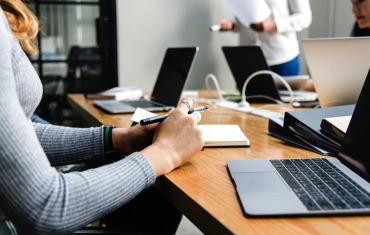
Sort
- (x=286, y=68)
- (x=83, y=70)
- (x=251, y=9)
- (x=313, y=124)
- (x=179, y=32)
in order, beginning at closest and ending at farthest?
1. (x=313, y=124)
2. (x=251, y=9)
3. (x=286, y=68)
4. (x=83, y=70)
5. (x=179, y=32)

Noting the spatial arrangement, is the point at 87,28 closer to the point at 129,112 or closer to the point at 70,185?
the point at 129,112

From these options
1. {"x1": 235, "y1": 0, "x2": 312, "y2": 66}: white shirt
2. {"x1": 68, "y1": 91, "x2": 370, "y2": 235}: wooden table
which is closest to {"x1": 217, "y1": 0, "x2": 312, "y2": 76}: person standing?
{"x1": 235, "y1": 0, "x2": 312, "y2": 66}: white shirt

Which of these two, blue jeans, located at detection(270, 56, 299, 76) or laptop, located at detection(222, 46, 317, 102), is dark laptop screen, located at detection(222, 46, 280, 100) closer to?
laptop, located at detection(222, 46, 317, 102)

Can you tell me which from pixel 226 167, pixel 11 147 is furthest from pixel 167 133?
pixel 11 147

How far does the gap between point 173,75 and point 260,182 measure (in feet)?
3.25

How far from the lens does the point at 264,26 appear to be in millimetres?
2004

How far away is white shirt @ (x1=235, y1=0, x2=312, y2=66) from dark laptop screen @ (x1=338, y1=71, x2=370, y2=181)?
1.63 metres

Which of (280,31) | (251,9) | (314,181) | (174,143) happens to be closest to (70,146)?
(174,143)

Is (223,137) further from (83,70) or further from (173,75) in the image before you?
(83,70)

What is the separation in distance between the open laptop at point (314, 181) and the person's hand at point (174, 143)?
84 mm

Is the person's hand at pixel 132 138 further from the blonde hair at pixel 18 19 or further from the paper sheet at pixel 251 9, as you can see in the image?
the paper sheet at pixel 251 9

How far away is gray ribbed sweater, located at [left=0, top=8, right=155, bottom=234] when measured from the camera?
1.44 feet

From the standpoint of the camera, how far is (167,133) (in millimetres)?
656

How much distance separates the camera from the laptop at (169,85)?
4.32ft
